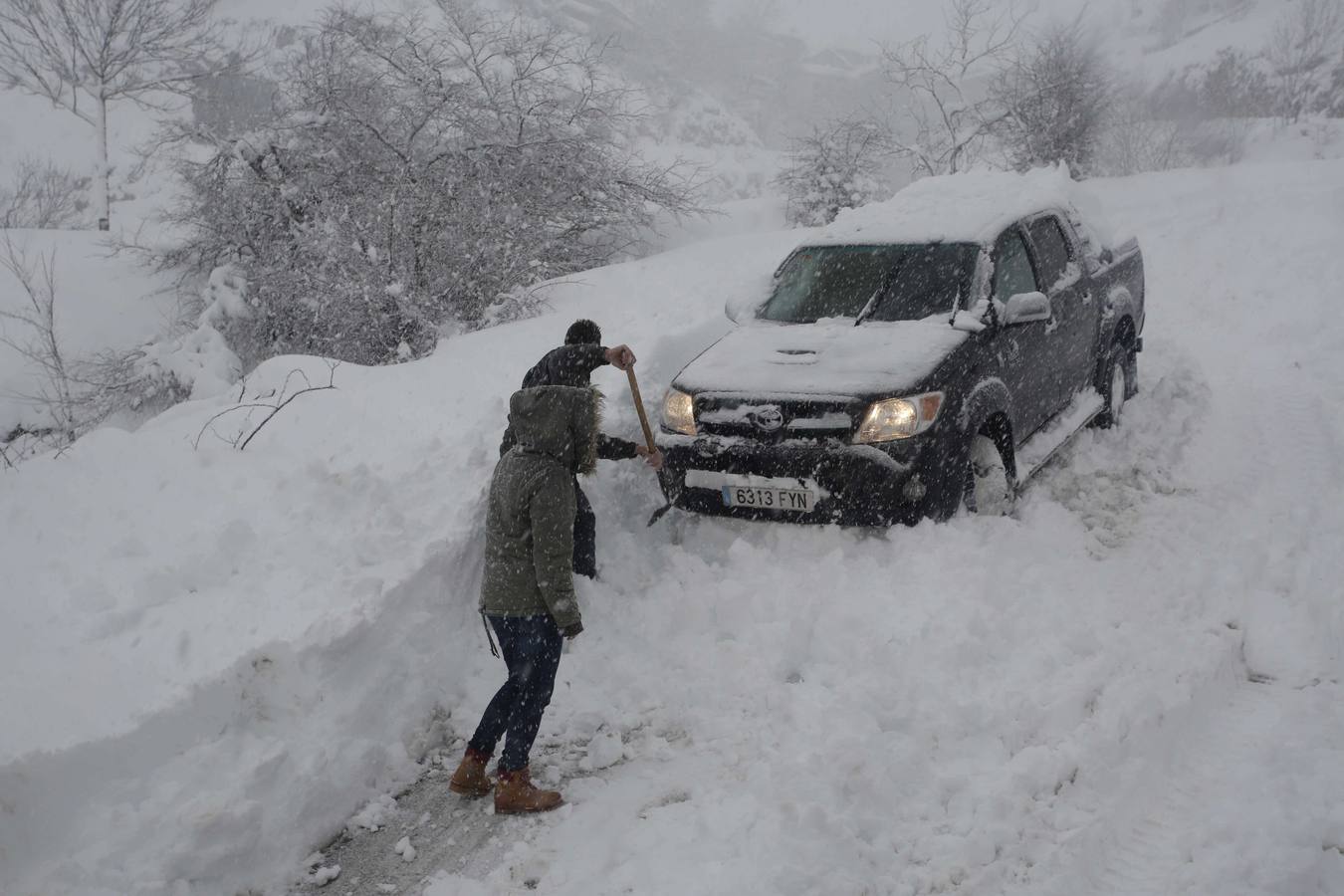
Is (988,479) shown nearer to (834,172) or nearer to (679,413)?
(679,413)

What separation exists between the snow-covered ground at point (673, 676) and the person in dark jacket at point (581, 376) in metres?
0.81

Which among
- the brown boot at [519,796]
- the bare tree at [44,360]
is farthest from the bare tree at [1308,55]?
the brown boot at [519,796]

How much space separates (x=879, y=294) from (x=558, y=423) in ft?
9.08

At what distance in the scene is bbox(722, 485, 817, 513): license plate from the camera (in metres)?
4.66

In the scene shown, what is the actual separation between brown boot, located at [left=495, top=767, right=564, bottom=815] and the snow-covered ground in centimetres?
6

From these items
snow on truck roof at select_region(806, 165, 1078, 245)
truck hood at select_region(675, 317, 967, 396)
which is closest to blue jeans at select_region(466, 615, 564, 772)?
truck hood at select_region(675, 317, 967, 396)

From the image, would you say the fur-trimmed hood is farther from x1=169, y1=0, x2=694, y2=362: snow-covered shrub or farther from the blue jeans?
x1=169, y1=0, x2=694, y2=362: snow-covered shrub

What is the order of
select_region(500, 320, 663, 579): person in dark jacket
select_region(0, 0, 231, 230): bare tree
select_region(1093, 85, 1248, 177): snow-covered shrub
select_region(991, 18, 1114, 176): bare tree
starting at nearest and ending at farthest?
1. select_region(500, 320, 663, 579): person in dark jacket
2. select_region(991, 18, 1114, 176): bare tree
3. select_region(0, 0, 231, 230): bare tree
4. select_region(1093, 85, 1248, 177): snow-covered shrub

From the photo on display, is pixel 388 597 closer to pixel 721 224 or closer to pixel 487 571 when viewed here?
pixel 487 571

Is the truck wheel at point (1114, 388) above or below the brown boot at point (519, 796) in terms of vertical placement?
above

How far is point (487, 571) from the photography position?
11.9 feet

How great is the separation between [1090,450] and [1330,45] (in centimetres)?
5977

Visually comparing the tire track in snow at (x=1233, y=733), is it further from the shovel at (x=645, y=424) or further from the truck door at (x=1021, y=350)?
the shovel at (x=645, y=424)

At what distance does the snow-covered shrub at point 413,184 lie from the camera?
1148cm
